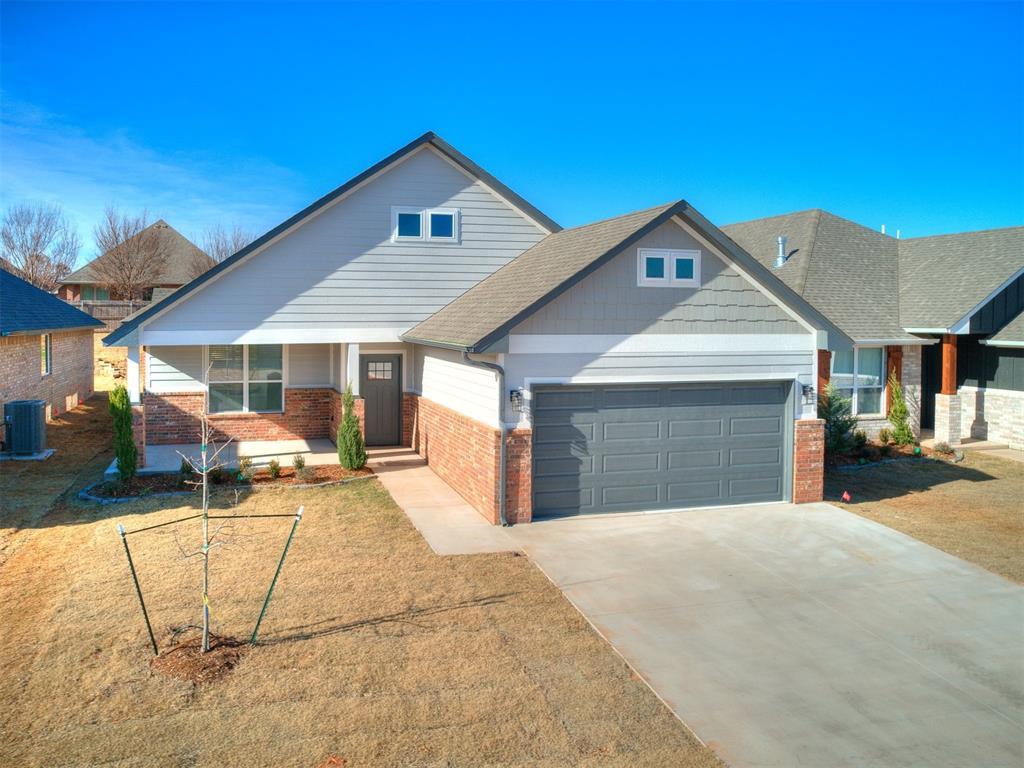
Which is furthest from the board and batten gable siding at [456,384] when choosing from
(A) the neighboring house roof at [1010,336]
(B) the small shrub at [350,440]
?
(A) the neighboring house roof at [1010,336]

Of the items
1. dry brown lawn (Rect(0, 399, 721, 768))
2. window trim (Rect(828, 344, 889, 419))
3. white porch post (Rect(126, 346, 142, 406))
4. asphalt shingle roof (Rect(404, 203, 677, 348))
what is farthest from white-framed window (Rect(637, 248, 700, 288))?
white porch post (Rect(126, 346, 142, 406))

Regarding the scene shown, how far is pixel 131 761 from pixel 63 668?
1.90 m

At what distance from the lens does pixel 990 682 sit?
711 cm

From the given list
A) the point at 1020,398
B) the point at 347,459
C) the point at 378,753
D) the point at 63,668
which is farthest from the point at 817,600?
the point at 1020,398

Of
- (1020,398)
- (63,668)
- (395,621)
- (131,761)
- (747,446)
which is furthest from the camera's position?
(1020,398)

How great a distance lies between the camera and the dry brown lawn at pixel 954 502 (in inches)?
442

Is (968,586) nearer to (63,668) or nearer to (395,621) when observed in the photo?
(395,621)

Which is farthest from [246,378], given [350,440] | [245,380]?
[350,440]

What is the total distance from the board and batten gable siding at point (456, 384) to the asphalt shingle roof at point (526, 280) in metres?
0.49

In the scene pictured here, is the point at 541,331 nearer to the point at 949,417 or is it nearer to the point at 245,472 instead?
the point at 245,472

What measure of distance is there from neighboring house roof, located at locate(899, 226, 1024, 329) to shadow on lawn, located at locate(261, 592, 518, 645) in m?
15.4

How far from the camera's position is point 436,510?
12711 millimetres

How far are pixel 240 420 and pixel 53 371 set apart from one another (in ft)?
27.5

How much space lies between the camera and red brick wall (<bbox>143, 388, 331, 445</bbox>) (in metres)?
17.8
